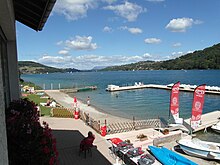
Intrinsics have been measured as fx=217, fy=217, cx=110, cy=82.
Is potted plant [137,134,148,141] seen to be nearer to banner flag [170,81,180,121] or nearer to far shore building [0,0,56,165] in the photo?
banner flag [170,81,180,121]

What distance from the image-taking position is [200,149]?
12.5 m

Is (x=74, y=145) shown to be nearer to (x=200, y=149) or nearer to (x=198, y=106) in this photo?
(x=200, y=149)

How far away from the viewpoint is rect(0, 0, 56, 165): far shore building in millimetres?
3645

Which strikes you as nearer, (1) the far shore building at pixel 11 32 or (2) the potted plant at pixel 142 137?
(1) the far shore building at pixel 11 32

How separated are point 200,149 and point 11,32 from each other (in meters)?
11.4

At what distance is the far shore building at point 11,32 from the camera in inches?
143

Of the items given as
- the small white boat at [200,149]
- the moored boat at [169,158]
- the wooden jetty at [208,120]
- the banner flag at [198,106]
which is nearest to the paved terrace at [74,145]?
the moored boat at [169,158]

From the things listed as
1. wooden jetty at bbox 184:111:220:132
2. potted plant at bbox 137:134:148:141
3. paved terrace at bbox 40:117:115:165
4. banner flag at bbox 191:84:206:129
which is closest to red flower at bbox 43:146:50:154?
paved terrace at bbox 40:117:115:165

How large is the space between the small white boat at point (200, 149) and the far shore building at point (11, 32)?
9.91 metres

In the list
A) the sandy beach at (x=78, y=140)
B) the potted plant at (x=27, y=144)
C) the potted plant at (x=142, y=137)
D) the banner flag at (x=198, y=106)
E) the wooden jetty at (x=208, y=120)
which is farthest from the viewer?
the wooden jetty at (x=208, y=120)

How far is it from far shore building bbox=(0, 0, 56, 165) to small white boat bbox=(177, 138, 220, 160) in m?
9.91

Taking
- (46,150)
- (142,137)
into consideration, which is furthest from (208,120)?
(46,150)

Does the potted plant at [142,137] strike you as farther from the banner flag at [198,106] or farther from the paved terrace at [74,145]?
the banner flag at [198,106]

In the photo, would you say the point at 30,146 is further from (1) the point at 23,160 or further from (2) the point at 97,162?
(2) the point at 97,162
